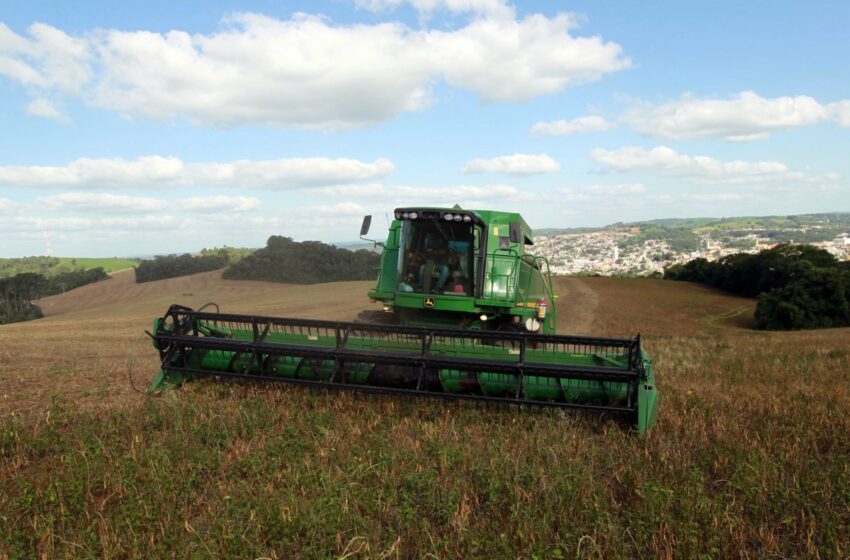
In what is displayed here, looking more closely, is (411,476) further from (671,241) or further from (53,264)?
(671,241)

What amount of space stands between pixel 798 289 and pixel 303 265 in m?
32.7

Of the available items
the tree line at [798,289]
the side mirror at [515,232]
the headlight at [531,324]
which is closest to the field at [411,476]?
the headlight at [531,324]

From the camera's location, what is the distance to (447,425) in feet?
15.8

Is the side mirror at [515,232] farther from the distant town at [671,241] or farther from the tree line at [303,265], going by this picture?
the distant town at [671,241]

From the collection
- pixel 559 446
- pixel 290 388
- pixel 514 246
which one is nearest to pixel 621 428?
pixel 559 446

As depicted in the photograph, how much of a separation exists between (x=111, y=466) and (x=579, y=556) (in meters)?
2.93

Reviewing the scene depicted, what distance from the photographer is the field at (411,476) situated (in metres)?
2.91

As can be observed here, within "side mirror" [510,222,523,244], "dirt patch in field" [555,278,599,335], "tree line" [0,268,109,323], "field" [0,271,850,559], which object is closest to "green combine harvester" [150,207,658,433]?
"side mirror" [510,222,523,244]

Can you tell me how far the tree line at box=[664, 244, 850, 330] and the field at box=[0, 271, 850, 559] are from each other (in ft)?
93.3

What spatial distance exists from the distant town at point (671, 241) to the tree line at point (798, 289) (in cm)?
2413

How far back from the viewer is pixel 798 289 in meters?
31.4

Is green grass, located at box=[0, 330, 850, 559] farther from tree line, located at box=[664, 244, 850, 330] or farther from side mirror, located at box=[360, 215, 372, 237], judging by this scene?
tree line, located at box=[664, 244, 850, 330]

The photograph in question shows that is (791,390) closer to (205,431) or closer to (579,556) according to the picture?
(579,556)

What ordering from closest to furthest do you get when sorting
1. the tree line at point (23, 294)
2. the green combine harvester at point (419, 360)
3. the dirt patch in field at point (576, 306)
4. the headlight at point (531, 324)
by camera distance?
1. the green combine harvester at point (419, 360)
2. the headlight at point (531, 324)
3. the dirt patch in field at point (576, 306)
4. the tree line at point (23, 294)
